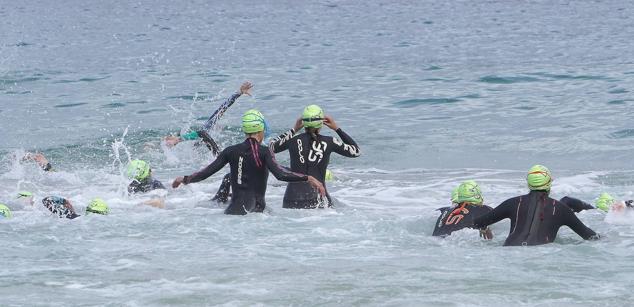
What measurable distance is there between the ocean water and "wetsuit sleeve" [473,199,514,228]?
15.5 inches

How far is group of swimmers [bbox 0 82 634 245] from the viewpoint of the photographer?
43.8ft

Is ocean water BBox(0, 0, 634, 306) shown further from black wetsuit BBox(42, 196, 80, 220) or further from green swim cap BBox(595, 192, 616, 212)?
green swim cap BBox(595, 192, 616, 212)

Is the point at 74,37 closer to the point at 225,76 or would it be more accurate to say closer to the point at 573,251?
the point at 225,76

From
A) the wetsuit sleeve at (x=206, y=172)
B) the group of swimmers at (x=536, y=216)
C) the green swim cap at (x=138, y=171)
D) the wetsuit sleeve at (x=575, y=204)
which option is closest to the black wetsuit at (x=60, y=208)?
the green swim cap at (x=138, y=171)

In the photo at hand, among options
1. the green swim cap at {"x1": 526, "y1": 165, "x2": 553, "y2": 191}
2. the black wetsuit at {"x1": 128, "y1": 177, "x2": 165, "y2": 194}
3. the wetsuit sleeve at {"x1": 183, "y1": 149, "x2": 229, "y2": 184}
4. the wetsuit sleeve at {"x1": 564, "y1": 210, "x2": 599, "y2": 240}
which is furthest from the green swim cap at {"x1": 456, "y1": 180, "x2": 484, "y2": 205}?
the black wetsuit at {"x1": 128, "y1": 177, "x2": 165, "y2": 194}

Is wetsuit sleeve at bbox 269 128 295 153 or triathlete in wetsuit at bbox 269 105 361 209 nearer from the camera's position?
triathlete in wetsuit at bbox 269 105 361 209

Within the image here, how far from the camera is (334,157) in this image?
22.4 meters

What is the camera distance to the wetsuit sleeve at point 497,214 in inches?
523

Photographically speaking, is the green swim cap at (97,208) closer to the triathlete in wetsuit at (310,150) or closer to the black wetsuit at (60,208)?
the black wetsuit at (60,208)

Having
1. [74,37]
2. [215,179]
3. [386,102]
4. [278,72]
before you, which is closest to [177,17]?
[74,37]

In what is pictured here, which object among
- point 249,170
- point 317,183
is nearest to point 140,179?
point 249,170

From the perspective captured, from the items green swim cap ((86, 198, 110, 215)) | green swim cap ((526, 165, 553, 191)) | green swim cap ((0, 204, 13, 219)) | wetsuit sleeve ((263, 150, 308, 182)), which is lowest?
green swim cap ((0, 204, 13, 219))

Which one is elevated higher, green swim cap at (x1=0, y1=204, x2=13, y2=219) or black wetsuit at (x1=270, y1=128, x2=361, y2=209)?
black wetsuit at (x1=270, y1=128, x2=361, y2=209)

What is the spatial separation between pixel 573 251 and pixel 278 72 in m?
23.2
